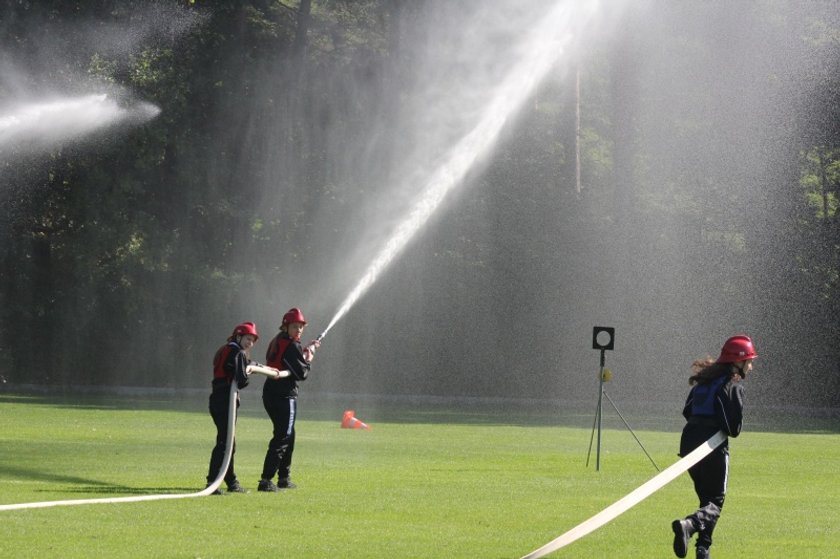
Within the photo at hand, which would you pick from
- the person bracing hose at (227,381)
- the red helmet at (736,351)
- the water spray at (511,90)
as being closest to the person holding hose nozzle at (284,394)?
the person bracing hose at (227,381)

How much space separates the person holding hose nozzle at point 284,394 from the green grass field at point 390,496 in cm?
39

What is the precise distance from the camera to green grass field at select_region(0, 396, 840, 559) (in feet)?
38.0

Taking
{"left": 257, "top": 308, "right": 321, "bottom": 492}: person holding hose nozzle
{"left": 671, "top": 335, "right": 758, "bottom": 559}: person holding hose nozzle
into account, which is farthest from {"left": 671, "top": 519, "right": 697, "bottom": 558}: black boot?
{"left": 257, "top": 308, "right": 321, "bottom": 492}: person holding hose nozzle

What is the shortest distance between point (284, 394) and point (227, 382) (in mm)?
Result: 638

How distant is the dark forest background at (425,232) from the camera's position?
43.8 metres

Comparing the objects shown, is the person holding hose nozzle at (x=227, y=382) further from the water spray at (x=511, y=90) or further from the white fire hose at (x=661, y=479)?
the water spray at (x=511, y=90)

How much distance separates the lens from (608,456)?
73.6 feet

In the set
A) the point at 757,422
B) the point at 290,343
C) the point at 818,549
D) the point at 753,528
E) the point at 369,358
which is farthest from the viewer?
the point at 369,358

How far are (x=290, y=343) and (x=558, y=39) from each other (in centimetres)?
2246

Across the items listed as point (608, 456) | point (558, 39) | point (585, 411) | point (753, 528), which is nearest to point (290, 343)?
point (753, 528)

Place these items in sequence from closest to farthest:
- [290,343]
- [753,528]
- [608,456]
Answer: [753,528] → [290,343] → [608,456]

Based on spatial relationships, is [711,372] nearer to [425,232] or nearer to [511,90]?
[511,90]

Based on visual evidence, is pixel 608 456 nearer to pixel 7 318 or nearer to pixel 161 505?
pixel 161 505

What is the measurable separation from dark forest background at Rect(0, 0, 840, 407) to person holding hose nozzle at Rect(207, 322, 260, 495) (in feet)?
90.3
